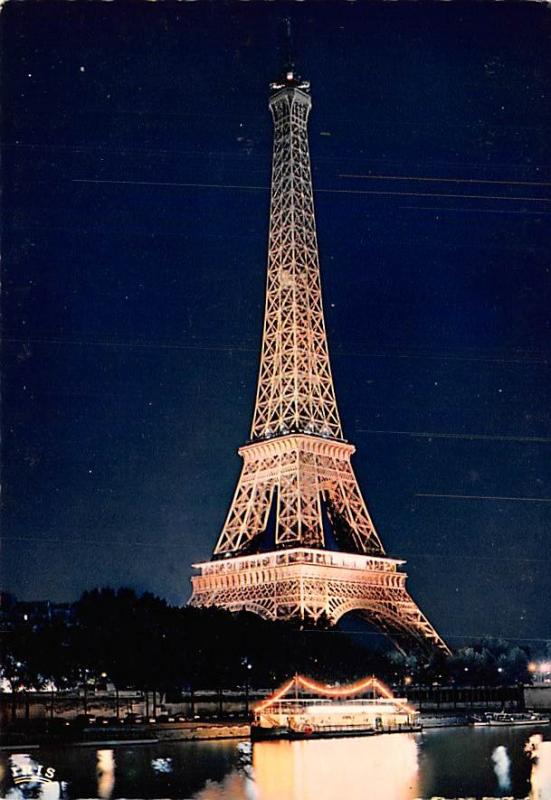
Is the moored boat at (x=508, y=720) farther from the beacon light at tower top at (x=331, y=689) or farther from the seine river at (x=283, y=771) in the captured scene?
the seine river at (x=283, y=771)

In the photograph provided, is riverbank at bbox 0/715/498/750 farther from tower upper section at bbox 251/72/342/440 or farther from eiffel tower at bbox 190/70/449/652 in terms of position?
tower upper section at bbox 251/72/342/440

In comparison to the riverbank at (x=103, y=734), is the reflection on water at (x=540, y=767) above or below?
below

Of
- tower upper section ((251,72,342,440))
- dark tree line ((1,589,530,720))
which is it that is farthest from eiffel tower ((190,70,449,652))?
dark tree line ((1,589,530,720))

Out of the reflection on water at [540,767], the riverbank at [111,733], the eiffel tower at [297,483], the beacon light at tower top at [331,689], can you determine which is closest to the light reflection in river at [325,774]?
the riverbank at [111,733]

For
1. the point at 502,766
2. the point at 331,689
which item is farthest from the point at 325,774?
the point at 331,689

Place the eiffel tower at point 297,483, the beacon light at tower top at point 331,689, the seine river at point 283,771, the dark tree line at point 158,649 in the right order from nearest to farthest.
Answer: the seine river at point 283,771, the dark tree line at point 158,649, the beacon light at tower top at point 331,689, the eiffel tower at point 297,483
